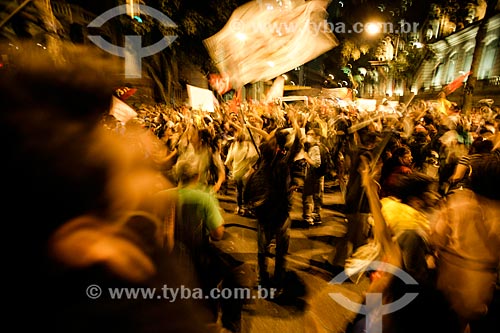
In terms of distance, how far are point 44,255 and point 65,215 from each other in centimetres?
Answer: 13

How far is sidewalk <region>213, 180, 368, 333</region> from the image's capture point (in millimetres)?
3486

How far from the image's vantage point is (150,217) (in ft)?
4.28

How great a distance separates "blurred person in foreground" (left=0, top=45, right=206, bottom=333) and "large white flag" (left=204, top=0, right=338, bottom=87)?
10.9ft

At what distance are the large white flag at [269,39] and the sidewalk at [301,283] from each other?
2969mm

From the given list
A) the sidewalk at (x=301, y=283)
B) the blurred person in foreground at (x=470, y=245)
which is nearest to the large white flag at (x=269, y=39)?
the blurred person in foreground at (x=470, y=245)

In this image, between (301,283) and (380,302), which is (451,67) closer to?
(301,283)

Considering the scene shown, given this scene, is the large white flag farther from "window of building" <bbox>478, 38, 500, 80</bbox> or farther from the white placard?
"window of building" <bbox>478, 38, 500, 80</bbox>

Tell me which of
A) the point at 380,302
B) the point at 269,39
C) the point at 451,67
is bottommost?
the point at 380,302

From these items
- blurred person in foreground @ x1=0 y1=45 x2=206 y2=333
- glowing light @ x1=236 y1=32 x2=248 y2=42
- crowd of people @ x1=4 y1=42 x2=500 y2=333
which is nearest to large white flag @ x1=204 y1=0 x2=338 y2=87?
glowing light @ x1=236 y1=32 x2=248 y2=42

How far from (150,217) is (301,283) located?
3533 millimetres

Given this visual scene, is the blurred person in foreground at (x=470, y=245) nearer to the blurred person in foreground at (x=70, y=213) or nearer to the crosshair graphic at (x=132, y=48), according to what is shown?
the blurred person in foreground at (x=70, y=213)

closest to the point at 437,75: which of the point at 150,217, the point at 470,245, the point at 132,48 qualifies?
the point at 132,48

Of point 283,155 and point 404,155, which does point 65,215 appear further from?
point 404,155

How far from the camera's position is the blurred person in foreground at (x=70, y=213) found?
34.6 inches
